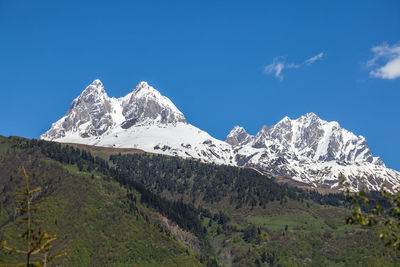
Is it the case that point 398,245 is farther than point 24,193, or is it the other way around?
point 398,245

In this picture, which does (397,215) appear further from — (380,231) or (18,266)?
(18,266)

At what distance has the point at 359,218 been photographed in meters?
28.8

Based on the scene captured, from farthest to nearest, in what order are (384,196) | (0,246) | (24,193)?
(384,196) < (0,246) < (24,193)

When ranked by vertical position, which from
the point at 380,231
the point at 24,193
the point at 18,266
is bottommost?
the point at 18,266

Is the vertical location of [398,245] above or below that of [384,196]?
below

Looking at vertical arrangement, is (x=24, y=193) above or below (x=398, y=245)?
above

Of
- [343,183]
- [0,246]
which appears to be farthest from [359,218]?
[0,246]

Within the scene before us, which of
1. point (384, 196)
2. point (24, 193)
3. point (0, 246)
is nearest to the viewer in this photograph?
point (24, 193)

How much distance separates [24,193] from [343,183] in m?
20.7

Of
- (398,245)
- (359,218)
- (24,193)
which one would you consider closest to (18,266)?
(24,193)

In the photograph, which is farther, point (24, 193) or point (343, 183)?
point (343, 183)

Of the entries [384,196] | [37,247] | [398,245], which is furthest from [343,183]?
[37,247]

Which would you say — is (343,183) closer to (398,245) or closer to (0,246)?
(398,245)

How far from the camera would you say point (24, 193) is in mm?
26531
